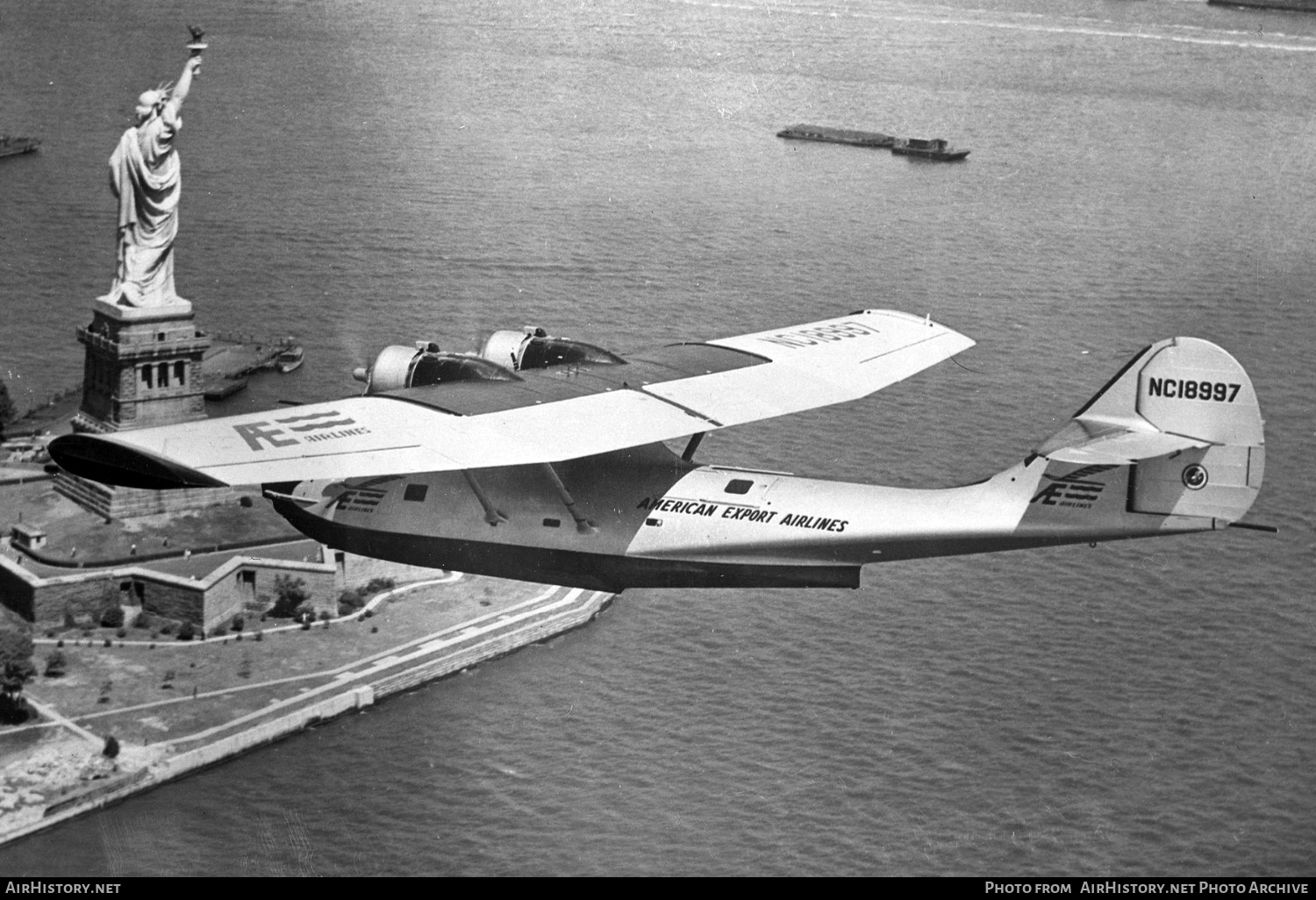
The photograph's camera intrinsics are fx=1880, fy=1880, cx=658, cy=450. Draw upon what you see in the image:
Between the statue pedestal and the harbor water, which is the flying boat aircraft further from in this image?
the statue pedestal

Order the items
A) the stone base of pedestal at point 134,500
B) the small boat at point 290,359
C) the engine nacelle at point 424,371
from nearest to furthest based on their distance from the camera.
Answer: the engine nacelle at point 424,371
the stone base of pedestal at point 134,500
the small boat at point 290,359

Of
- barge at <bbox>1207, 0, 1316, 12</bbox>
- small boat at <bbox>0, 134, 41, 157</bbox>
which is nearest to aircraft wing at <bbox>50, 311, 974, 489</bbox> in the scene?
barge at <bbox>1207, 0, 1316, 12</bbox>

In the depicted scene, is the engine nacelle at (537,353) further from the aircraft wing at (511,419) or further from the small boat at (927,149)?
the small boat at (927,149)

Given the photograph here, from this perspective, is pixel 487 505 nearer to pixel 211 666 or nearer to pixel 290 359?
pixel 211 666

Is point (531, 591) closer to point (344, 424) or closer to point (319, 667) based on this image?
point (319, 667)

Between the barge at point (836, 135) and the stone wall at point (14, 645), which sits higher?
the barge at point (836, 135)

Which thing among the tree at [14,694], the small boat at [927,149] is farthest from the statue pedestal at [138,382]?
the small boat at [927,149]
